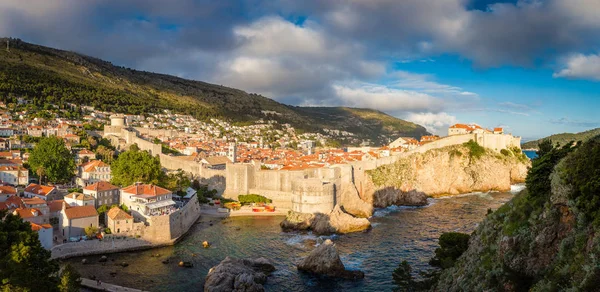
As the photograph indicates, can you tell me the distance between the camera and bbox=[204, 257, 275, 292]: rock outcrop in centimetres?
1794

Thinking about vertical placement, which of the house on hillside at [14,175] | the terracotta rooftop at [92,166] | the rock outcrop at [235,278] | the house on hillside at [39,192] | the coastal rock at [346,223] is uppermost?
the terracotta rooftop at [92,166]

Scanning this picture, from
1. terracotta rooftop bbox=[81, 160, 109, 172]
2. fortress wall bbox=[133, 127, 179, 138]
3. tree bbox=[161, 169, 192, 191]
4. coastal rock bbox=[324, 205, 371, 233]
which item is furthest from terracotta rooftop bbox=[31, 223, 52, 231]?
fortress wall bbox=[133, 127, 179, 138]

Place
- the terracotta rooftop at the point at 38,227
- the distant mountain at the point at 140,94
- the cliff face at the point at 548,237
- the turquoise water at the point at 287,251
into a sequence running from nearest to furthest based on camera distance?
the cliff face at the point at 548,237
the turquoise water at the point at 287,251
the terracotta rooftop at the point at 38,227
the distant mountain at the point at 140,94

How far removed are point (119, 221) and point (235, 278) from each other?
1007cm

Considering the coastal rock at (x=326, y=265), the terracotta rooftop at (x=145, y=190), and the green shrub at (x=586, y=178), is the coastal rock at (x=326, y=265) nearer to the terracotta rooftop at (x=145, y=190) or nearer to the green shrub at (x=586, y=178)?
the terracotta rooftop at (x=145, y=190)

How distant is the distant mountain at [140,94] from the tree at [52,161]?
26614mm

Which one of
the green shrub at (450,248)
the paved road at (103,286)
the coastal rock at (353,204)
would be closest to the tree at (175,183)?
the coastal rock at (353,204)

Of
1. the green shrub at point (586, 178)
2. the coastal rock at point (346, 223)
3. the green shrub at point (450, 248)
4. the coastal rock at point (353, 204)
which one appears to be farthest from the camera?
the coastal rock at point (353, 204)

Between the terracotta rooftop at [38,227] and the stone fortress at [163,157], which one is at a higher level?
the stone fortress at [163,157]

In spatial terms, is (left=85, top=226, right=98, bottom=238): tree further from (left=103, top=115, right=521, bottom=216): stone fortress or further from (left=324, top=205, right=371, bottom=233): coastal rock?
(left=324, top=205, right=371, bottom=233): coastal rock

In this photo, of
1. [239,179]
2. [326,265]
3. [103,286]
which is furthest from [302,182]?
[103,286]

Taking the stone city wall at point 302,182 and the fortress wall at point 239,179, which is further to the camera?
the fortress wall at point 239,179

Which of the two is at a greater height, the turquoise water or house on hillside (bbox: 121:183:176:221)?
house on hillside (bbox: 121:183:176:221)

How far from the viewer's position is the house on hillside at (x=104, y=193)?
92.7ft
